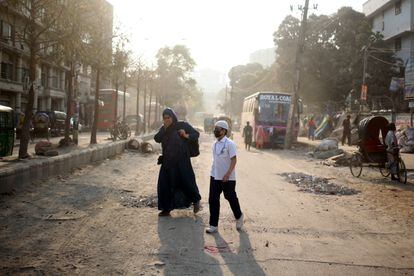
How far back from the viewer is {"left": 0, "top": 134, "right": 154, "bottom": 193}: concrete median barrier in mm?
9445

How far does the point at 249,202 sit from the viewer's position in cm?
990

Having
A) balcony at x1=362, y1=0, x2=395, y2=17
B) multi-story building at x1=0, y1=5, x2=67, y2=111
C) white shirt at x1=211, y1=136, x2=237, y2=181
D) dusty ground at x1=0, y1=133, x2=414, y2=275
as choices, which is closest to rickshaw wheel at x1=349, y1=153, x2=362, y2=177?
dusty ground at x1=0, y1=133, x2=414, y2=275

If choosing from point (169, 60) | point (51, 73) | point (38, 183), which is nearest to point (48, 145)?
point (38, 183)

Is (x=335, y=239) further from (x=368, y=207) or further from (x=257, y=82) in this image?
(x=257, y=82)

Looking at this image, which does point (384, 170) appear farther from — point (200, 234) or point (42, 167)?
point (42, 167)

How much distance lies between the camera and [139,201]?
9508 mm

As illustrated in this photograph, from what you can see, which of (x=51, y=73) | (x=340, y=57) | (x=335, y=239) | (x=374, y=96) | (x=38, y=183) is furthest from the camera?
(x=51, y=73)

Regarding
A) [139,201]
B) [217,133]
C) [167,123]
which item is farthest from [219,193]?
[139,201]

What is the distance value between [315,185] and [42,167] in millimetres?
6994

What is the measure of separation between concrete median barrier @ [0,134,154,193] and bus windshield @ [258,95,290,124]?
13.6m

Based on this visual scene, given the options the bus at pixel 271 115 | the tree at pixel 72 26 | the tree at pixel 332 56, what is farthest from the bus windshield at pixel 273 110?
the tree at pixel 72 26

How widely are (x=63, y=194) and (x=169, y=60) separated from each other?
72780mm

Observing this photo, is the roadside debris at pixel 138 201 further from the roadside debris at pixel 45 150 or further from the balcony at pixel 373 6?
the balcony at pixel 373 6

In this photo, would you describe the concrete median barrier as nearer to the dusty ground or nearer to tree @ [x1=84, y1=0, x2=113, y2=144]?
the dusty ground
